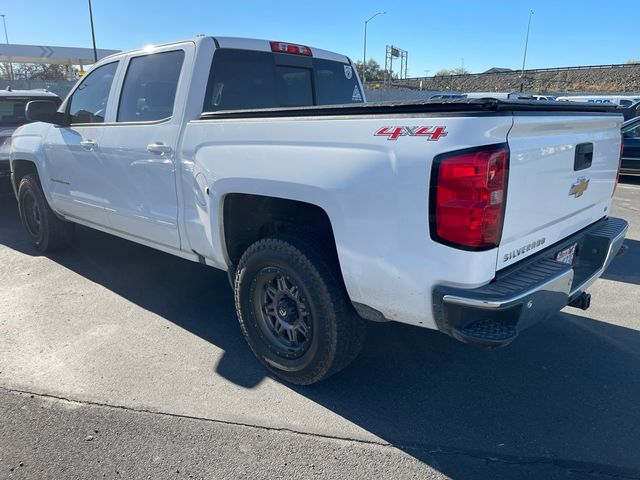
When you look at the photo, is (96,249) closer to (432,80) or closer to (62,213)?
(62,213)

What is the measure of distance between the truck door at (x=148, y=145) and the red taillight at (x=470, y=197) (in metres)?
2.05

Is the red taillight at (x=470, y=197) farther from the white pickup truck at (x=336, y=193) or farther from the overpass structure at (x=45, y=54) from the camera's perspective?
the overpass structure at (x=45, y=54)

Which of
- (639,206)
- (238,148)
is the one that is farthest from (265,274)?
(639,206)

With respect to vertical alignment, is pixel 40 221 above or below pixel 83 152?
below

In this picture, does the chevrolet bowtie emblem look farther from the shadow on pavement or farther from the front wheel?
the shadow on pavement

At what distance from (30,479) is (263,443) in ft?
3.72

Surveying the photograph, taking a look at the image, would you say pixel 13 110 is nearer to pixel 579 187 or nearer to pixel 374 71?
pixel 579 187

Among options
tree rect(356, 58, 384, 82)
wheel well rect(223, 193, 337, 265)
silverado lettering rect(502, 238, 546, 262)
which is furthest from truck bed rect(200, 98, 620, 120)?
tree rect(356, 58, 384, 82)

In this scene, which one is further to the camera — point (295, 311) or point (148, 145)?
point (148, 145)

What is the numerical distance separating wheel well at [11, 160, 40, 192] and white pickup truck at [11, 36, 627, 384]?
5.21 ft

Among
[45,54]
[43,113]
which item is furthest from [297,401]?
[45,54]

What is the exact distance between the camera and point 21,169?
5949mm

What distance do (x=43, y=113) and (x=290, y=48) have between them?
2430 millimetres

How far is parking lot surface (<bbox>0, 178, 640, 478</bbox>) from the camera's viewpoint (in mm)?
2512
